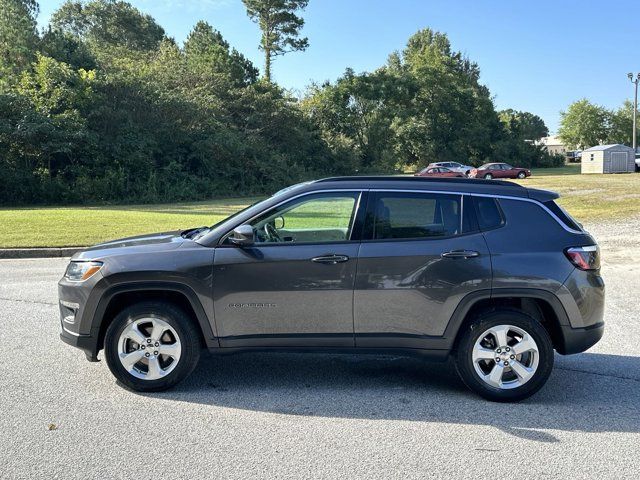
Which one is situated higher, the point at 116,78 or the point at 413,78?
the point at 413,78

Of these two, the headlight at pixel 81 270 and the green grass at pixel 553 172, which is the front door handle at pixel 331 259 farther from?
the green grass at pixel 553 172

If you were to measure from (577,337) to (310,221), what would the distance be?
228cm

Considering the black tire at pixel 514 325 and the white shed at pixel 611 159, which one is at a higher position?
the white shed at pixel 611 159

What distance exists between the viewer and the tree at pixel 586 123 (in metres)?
92.9

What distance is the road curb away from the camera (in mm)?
12156

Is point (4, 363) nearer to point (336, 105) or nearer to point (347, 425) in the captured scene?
point (347, 425)

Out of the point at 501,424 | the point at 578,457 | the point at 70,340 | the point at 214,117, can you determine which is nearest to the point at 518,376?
the point at 501,424

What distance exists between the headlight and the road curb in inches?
320

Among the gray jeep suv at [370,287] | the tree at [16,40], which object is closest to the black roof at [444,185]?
the gray jeep suv at [370,287]

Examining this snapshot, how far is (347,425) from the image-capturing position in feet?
13.0

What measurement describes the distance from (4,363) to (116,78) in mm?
29590

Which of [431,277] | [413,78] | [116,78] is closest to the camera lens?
[431,277]

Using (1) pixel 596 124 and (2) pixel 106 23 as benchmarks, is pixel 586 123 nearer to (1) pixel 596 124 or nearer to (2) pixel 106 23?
(1) pixel 596 124

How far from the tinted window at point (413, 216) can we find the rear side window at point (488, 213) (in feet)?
0.53
